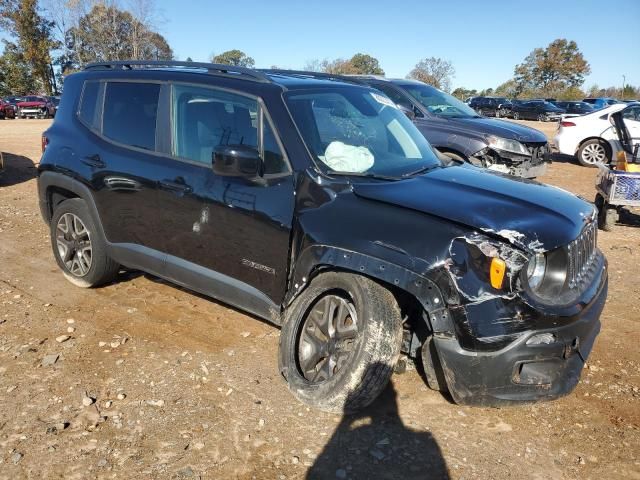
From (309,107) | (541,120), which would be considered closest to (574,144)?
(309,107)

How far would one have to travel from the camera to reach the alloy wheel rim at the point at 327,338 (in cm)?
310

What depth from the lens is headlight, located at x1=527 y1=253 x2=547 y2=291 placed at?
9.12 feet

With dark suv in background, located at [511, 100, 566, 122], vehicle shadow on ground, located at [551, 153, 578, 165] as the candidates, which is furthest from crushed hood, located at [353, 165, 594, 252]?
dark suv in background, located at [511, 100, 566, 122]

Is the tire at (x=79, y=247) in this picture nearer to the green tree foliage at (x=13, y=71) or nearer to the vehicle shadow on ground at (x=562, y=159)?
the vehicle shadow on ground at (x=562, y=159)

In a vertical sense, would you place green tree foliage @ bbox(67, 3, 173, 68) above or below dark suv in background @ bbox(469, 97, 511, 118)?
above

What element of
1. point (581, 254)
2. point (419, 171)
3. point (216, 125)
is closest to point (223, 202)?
point (216, 125)

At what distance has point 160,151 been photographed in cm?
403

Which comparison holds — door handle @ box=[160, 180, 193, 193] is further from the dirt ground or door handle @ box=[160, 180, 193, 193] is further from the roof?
the dirt ground

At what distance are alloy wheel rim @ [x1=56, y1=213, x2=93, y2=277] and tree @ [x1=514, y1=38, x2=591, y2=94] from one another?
7536 centimetres

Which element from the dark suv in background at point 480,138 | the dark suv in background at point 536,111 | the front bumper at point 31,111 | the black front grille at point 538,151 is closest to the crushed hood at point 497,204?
the dark suv in background at point 480,138

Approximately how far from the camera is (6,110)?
3381 cm

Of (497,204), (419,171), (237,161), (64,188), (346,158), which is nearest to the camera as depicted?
(497,204)

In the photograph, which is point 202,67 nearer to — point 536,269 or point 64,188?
point 64,188

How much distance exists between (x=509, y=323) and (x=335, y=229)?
105 cm
